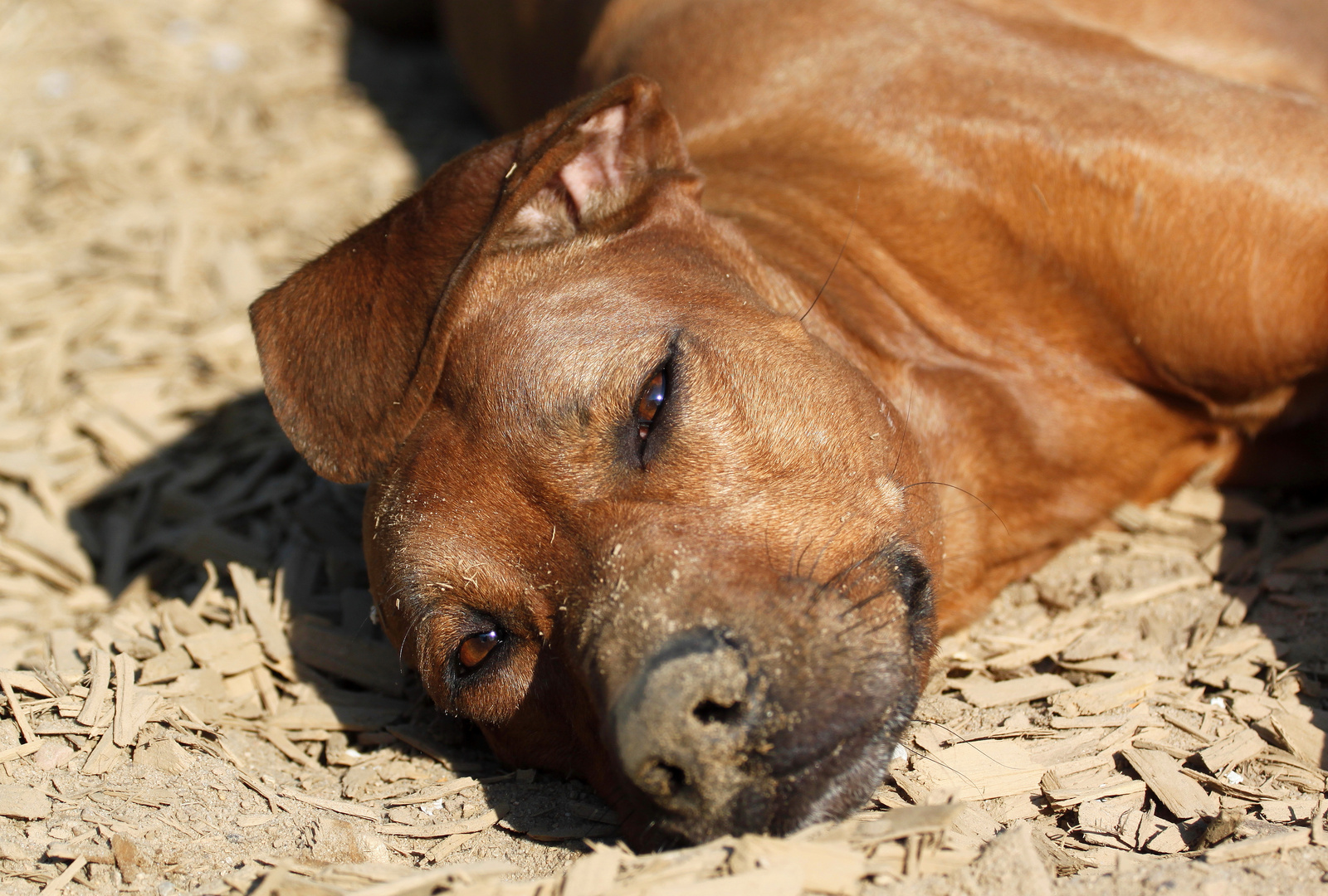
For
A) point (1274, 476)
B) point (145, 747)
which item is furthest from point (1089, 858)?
point (145, 747)


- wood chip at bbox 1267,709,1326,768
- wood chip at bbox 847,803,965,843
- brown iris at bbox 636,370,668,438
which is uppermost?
brown iris at bbox 636,370,668,438

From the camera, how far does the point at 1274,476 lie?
376 cm

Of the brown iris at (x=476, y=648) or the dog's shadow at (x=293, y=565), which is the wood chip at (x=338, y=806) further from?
the brown iris at (x=476, y=648)

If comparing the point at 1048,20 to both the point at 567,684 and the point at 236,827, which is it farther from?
the point at 236,827

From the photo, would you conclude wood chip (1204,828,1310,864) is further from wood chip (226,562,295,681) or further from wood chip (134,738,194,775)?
wood chip (226,562,295,681)

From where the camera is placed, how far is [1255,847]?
2.29 metres

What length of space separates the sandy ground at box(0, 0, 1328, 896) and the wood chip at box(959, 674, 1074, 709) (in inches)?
0.4

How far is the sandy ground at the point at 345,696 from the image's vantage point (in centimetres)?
232

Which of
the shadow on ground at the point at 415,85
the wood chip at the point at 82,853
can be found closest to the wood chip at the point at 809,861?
the wood chip at the point at 82,853

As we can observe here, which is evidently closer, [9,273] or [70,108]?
[9,273]

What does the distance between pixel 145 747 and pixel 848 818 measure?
1697 mm

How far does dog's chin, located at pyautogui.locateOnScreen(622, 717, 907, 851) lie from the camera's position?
2285 mm

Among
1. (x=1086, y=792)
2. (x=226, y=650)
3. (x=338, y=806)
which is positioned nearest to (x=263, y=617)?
(x=226, y=650)

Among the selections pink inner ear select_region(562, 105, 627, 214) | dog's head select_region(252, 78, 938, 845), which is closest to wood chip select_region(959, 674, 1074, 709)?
dog's head select_region(252, 78, 938, 845)
